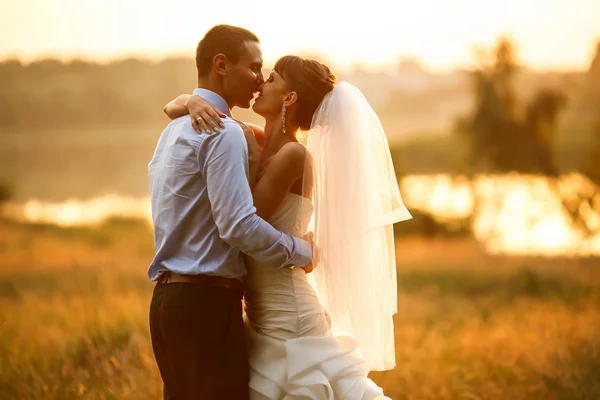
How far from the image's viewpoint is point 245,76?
3.44 metres

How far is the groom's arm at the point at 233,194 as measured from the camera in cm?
306

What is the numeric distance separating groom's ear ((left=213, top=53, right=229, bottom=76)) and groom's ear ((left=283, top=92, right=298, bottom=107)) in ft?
1.10

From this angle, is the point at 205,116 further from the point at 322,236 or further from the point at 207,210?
the point at 322,236

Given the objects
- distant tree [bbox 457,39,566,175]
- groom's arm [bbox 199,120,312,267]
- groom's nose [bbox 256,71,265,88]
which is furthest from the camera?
distant tree [bbox 457,39,566,175]

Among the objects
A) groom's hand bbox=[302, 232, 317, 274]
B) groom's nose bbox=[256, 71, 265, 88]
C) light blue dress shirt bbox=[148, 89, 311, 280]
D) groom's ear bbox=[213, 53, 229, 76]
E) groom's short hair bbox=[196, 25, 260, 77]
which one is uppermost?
groom's short hair bbox=[196, 25, 260, 77]

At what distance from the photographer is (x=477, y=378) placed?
20.6 ft

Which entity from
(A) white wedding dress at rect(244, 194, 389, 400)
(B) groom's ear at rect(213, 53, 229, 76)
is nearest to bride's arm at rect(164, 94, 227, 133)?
(B) groom's ear at rect(213, 53, 229, 76)

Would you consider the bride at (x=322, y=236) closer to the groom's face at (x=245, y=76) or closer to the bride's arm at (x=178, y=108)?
the bride's arm at (x=178, y=108)

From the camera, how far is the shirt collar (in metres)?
3.42

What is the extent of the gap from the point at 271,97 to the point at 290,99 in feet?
0.31

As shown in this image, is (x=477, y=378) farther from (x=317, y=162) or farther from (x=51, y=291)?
(x=51, y=291)

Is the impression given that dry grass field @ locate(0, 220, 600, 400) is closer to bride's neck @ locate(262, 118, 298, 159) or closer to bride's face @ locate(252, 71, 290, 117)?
bride's neck @ locate(262, 118, 298, 159)

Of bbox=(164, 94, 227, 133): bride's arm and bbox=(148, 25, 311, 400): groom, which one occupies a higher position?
bbox=(164, 94, 227, 133): bride's arm

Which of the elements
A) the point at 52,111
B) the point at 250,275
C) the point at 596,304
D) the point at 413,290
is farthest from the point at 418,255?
the point at 250,275
